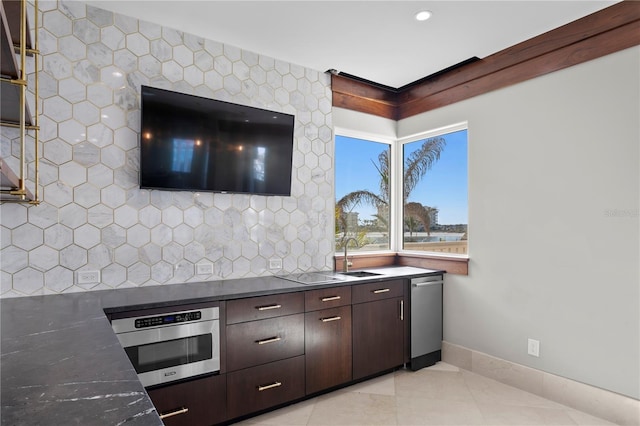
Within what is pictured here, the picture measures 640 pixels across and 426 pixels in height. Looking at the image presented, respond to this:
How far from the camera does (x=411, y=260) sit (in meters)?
3.95

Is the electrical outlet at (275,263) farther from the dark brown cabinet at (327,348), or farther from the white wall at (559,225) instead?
the white wall at (559,225)

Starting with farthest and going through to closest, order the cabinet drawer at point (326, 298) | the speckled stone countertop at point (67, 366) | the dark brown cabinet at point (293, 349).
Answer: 1. the cabinet drawer at point (326, 298)
2. the dark brown cabinet at point (293, 349)
3. the speckled stone countertop at point (67, 366)

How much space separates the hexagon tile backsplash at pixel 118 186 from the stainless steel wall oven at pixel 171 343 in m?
0.58

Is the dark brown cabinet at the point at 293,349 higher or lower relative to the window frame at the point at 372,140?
lower

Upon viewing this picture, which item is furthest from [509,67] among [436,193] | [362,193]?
[362,193]

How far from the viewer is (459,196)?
143 inches

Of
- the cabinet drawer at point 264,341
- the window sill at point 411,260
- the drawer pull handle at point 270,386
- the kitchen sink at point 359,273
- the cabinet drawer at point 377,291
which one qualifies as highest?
the window sill at point 411,260

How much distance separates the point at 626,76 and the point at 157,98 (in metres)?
3.01

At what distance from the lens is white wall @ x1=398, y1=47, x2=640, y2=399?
8.10ft

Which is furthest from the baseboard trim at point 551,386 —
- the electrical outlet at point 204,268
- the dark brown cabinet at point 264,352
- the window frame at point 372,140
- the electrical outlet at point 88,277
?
the electrical outlet at point 88,277

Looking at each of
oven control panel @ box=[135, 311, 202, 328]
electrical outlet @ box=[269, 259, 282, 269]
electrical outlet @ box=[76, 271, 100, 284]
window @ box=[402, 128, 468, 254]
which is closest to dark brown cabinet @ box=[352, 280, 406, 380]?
electrical outlet @ box=[269, 259, 282, 269]

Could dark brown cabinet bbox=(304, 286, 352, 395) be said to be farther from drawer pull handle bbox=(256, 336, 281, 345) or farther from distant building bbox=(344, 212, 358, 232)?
distant building bbox=(344, 212, 358, 232)

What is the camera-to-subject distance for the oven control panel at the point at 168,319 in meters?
2.09

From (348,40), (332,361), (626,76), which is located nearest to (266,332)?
(332,361)
